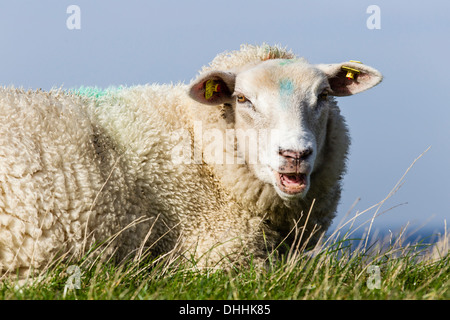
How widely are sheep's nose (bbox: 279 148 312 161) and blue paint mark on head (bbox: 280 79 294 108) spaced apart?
0.48 metres

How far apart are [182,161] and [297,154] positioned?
3.84 ft

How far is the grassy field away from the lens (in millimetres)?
3453

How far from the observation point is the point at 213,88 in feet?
15.6

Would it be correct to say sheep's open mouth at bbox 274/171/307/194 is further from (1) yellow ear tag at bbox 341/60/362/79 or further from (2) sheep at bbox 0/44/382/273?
(1) yellow ear tag at bbox 341/60/362/79

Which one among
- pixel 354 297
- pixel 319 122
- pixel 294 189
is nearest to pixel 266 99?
pixel 319 122

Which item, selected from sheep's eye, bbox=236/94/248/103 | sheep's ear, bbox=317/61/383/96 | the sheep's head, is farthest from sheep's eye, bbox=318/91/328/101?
sheep's eye, bbox=236/94/248/103

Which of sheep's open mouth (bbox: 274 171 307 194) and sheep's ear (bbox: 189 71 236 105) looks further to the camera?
sheep's ear (bbox: 189 71 236 105)

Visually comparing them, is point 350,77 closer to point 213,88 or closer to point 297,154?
point 213,88

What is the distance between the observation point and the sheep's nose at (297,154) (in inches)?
159

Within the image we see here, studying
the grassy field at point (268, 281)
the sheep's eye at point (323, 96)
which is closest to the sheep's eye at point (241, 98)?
the sheep's eye at point (323, 96)
